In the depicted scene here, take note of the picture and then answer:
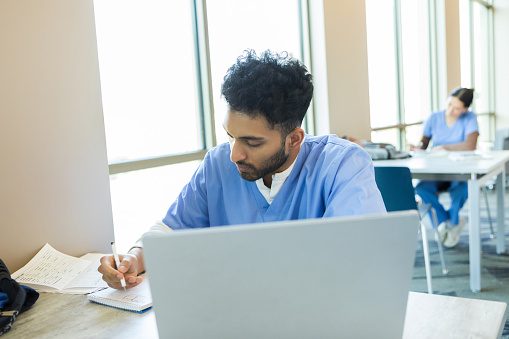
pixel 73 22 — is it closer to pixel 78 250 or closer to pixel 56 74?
pixel 56 74

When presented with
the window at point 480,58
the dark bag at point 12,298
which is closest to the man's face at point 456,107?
the window at point 480,58

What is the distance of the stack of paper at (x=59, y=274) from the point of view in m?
1.31

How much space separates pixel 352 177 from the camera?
1.18m

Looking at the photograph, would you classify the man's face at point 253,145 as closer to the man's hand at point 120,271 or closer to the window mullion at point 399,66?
the man's hand at point 120,271

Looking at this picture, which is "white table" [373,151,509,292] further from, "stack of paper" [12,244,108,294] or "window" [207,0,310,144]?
"stack of paper" [12,244,108,294]

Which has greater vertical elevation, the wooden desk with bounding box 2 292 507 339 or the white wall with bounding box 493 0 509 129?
the white wall with bounding box 493 0 509 129

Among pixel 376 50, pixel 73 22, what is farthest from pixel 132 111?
pixel 376 50

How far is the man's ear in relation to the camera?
1278mm

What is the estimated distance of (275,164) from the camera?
4.15 feet

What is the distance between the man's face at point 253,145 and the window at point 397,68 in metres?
3.17

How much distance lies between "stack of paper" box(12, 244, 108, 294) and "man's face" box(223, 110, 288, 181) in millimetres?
501

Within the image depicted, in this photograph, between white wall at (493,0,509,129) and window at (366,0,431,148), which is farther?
white wall at (493,0,509,129)

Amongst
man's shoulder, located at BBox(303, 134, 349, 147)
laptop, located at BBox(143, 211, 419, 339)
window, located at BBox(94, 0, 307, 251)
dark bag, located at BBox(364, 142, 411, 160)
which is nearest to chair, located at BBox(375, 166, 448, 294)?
dark bag, located at BBox(364, 142, 411, 160)

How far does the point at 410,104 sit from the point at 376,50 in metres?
1.05
